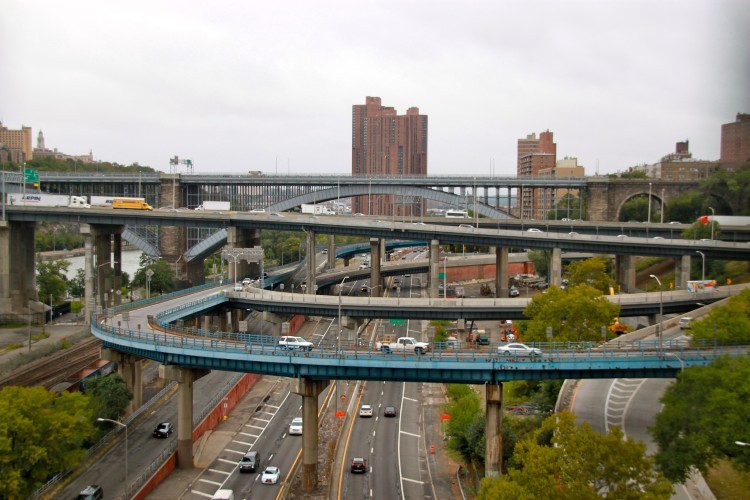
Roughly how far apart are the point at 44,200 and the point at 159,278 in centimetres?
2009

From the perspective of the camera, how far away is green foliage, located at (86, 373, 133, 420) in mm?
54125

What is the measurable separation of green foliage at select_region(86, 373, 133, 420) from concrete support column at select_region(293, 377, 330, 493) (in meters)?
17.4

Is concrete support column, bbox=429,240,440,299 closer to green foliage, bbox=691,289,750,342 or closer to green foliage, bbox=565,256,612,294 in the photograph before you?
green foliage, bbox=565,256,612,294

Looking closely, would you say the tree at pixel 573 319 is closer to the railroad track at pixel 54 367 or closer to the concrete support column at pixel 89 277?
the railroad track at pixel 54 367

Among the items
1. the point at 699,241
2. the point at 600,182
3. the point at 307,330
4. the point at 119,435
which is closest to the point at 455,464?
the point at 119,435

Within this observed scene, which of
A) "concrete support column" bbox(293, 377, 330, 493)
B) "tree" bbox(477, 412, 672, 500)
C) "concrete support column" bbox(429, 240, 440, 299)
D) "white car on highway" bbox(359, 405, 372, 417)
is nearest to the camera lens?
"tree" bbox(477, 412, 672, 500)

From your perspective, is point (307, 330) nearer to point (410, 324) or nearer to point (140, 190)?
point (410, 324)

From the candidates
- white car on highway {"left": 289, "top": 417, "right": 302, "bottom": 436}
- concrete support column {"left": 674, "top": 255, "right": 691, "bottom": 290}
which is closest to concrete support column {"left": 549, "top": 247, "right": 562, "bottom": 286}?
concrete support column {"left": 674, "top": 255, "right": 691, "bottom": 290}

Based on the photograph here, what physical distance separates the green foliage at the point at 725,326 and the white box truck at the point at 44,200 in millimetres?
81660

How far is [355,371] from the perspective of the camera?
1775 inches

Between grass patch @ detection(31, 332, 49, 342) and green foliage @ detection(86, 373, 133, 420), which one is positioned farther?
grass patch @ detection(31, 332, 49, 342)

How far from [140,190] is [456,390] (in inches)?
3129

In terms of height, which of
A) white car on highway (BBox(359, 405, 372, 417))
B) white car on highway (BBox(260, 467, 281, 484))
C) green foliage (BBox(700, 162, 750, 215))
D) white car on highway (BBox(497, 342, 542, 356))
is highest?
green foliage (BBox(700, 162, 750, 215))

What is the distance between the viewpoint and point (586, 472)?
3153 cm
